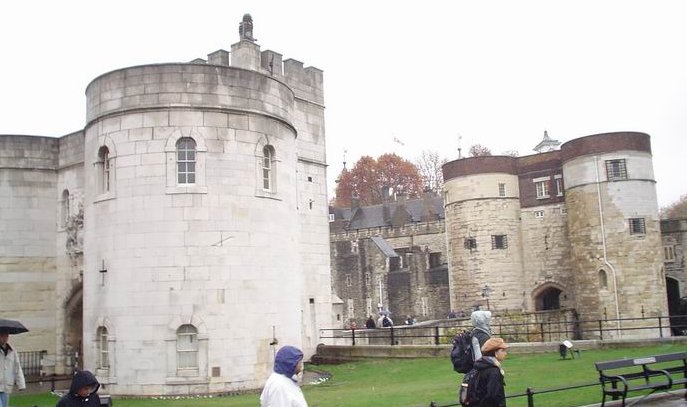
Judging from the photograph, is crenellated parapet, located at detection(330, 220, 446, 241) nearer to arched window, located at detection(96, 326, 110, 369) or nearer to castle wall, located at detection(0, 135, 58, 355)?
castle wall, located at detection(0, 135, 58, 355)

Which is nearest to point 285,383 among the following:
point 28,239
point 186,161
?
point 186,161

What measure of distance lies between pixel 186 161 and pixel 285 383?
518 inches

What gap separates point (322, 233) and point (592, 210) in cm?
1758

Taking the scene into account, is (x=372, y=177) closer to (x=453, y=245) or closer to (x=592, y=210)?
(x=453, y=245)

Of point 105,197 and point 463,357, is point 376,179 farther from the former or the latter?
point 463,357

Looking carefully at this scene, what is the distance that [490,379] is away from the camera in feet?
21.3

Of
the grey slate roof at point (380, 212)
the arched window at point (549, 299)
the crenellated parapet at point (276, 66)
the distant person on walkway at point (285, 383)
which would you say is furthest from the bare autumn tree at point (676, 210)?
the distant person on walkway at point (285, 383)

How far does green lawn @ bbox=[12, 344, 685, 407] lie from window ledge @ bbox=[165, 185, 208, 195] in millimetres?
5265

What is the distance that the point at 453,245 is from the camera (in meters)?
42.1

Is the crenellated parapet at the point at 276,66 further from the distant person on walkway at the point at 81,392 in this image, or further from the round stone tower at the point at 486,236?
the distant person on walkway at the point at 81,392

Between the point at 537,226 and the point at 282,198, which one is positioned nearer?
the point at 282,198

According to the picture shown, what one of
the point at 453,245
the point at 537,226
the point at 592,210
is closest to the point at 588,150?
the point at 592,210

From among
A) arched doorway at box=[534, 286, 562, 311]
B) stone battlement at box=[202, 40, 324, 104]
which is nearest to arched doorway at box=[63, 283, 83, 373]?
stone battlement at box=[202, 40, 324, 104]

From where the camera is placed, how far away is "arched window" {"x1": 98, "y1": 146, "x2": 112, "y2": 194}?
18.5 metres
